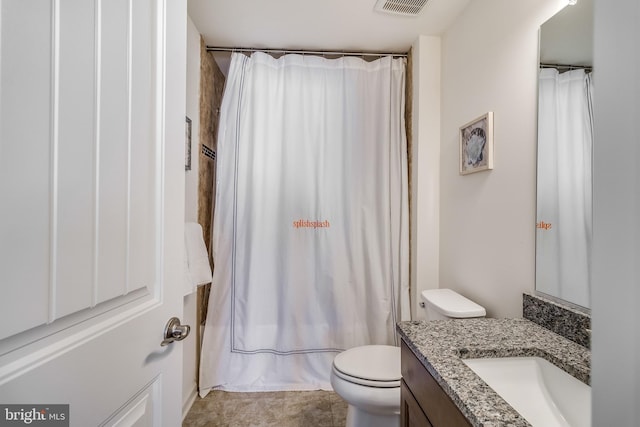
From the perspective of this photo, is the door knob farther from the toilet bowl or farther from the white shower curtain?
the white shower curtain

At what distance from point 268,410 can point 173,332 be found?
1326 millimetres

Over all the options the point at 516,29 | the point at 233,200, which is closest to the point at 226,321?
the point at 233,200

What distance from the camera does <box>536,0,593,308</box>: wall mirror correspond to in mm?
860

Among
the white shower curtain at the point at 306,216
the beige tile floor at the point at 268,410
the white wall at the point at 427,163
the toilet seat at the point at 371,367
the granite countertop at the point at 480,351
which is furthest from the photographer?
the white shower curtain at the point at 306,216

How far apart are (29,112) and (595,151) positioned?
2.47 feet

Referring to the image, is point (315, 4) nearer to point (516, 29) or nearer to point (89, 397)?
point (516, 29)

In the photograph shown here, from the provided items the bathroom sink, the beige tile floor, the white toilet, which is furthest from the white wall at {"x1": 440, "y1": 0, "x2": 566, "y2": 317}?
the beige tile floor

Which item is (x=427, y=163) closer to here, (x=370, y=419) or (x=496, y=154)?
(x=496, y=154)

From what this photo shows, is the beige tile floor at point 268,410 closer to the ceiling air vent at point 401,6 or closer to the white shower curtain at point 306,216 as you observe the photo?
the white shower curtain at point 306,216

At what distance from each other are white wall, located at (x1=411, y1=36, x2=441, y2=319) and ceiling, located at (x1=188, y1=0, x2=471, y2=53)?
169 mm

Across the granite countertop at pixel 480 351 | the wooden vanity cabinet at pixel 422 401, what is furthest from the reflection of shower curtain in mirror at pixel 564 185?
the wooden vanity cabinet at pixel 422 401

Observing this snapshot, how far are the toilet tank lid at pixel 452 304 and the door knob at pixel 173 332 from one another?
1107 mm

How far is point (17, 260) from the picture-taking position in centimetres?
39

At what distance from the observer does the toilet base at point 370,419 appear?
1250 millimetres
